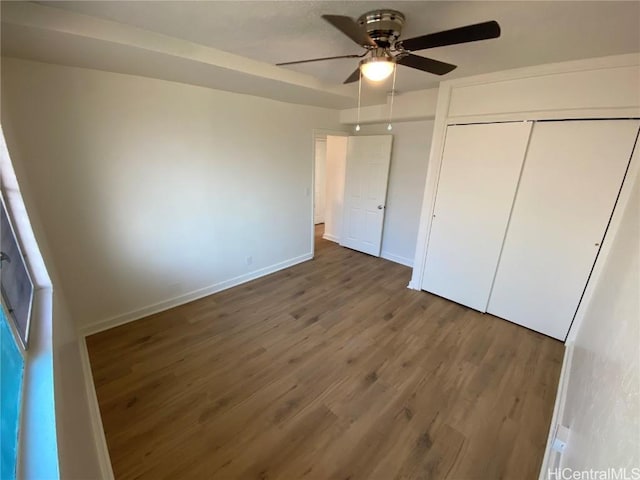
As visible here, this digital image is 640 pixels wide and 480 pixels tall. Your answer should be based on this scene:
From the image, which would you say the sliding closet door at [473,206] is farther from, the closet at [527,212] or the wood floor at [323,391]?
the wood floor at [323,391]

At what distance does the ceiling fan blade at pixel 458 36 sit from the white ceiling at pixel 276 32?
20 centimetres

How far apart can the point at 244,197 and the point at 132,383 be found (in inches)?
86.1

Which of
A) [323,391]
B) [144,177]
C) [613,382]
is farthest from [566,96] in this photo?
[144,177]

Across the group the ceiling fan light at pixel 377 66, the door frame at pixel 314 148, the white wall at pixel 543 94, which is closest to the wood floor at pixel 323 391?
the door frame at pixel 314 148

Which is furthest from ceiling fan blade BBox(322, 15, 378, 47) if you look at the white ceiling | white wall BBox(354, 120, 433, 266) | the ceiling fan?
white wall BBox(354, 120, 433, 266)

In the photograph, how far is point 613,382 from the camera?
3.50 feet

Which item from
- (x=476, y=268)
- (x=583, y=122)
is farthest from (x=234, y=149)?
(x=583, y=122)

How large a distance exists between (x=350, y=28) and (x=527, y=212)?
7.81ft

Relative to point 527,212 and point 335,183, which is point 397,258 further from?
point 527,212

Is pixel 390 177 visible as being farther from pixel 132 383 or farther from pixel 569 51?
pixel 132 383

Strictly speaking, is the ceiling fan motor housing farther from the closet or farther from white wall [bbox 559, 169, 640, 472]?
white wall [bbox 559, 169, 640, 472]

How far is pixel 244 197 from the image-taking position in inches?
136

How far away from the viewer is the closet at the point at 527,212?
89.7 inches

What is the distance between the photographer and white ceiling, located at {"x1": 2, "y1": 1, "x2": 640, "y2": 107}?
1.54 meters
